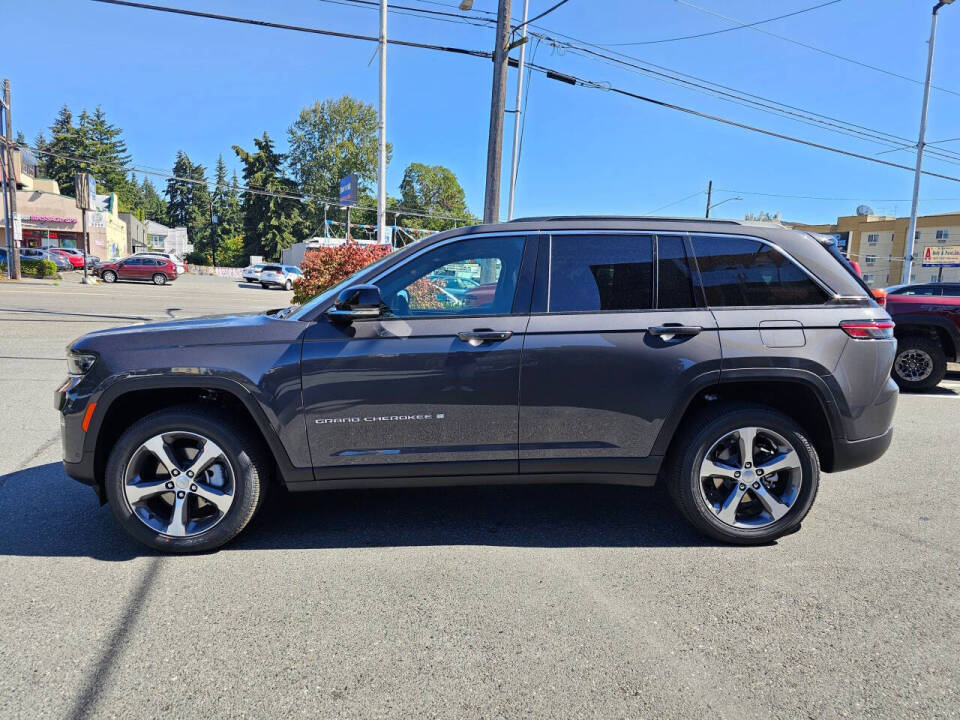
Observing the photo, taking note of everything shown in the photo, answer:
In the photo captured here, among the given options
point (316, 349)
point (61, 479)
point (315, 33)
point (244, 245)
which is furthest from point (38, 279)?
point (244, 245)

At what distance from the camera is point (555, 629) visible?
2.83 meters

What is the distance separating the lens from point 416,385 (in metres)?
3.41

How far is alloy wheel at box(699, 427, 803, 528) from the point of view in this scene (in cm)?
362

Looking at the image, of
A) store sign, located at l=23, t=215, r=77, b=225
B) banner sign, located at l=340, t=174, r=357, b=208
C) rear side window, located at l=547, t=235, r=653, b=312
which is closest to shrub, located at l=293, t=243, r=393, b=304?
banner sign, located at l=340, t=174, r=357, b=208

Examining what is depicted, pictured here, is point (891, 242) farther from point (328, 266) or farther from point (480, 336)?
point (480, 336)

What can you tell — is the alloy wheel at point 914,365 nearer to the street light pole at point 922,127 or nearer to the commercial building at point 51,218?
the street light pole at point 922,127

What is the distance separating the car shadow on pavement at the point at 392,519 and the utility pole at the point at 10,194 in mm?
30517

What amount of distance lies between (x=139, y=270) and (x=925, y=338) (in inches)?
1502

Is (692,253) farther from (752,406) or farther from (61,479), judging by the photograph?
(61,479)

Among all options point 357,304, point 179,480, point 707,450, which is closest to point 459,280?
point 357,304

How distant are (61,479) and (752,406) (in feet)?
15.8

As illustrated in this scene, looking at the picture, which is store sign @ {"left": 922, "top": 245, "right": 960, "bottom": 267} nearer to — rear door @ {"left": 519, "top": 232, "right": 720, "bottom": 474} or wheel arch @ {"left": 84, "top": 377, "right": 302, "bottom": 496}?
rear door @ {"left": 519, "top": 232, "right": 720, "bottom": 474}

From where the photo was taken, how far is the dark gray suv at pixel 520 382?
3406 millimetres

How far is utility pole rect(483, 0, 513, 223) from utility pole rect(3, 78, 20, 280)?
26.8 metres
